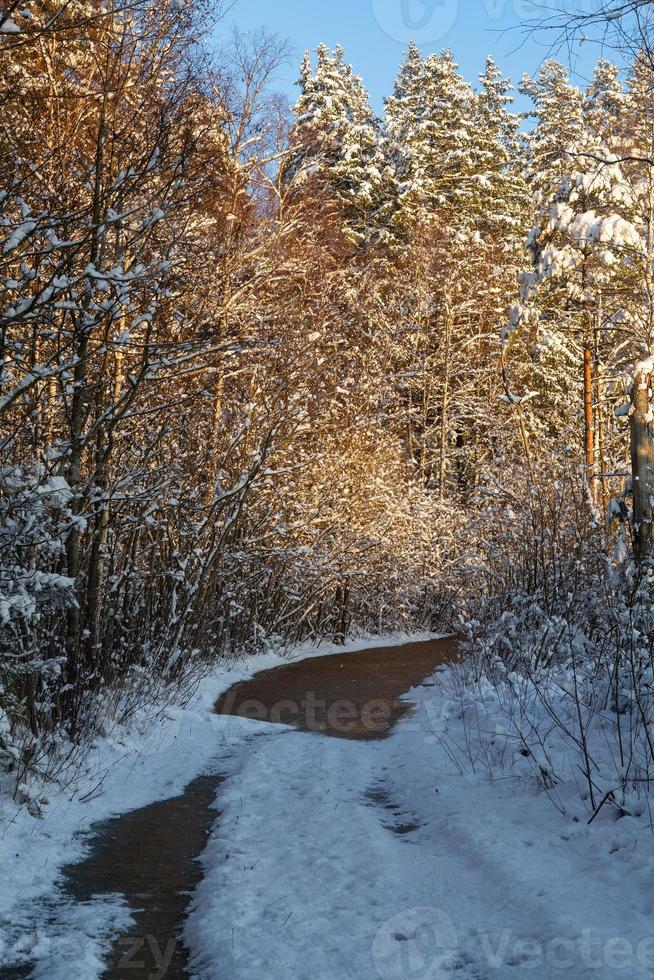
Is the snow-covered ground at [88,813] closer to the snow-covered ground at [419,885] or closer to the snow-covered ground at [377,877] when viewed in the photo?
the snow-covered ground at [377,877]

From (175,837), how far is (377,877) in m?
1.68

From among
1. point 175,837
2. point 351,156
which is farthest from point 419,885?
point 351,156

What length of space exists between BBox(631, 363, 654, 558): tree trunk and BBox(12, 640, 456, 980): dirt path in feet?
12.4

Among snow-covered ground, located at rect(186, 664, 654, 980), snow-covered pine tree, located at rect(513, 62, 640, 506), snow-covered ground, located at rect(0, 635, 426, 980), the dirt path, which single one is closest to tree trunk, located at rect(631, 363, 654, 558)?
snow-covered pine tree, located at rect(513, 62, 640, 506)

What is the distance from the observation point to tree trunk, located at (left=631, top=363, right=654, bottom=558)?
1107cm

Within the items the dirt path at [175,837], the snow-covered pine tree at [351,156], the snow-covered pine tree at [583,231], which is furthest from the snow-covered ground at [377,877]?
the snow-covered pine tree at [351,156]

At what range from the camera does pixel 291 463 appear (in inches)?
699

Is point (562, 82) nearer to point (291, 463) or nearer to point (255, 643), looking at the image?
point (291, 463)

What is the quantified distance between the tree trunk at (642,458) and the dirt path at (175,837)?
3790mm

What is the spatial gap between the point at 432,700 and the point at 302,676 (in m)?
3.60

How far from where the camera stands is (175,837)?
590 centimetres

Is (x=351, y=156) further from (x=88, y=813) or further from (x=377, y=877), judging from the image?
(x=377, y=877)

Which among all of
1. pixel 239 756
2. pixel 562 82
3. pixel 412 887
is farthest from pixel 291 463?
pixel 562 82

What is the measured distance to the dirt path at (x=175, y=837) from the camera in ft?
13.6
